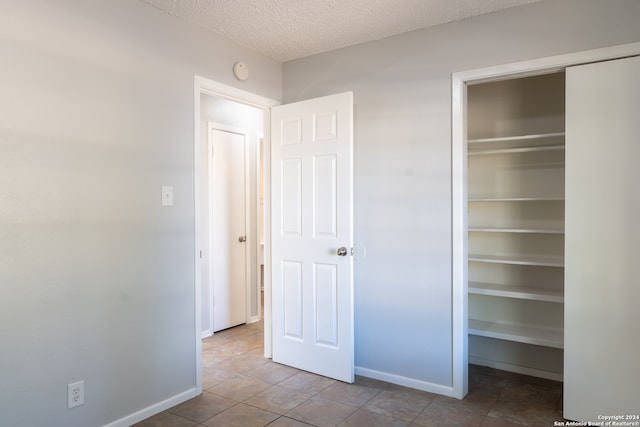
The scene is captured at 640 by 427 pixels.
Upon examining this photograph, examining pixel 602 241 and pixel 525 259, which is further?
pixel 525 259

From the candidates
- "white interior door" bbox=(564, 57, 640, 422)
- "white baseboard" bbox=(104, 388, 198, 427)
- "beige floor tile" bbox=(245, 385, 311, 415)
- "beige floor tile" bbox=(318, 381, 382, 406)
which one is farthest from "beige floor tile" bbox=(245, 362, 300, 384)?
"white interior door" bbox=(564, 57, 640, 422)

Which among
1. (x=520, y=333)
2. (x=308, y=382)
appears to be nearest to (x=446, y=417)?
(x=520, y=333)

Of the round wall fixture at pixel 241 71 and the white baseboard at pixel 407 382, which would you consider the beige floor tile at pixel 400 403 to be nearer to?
the white baseboard at pixel 407 382

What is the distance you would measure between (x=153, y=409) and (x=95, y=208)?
1.25 meters

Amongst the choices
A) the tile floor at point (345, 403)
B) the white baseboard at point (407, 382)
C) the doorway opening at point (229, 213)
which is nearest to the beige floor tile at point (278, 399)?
the tile floor at point (345, 403)

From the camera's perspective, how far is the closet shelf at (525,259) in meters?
2.89

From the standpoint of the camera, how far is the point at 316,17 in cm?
267

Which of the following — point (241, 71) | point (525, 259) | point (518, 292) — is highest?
point (241, 71)

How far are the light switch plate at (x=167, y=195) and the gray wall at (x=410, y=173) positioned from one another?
1.32 meters

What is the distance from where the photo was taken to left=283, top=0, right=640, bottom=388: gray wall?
2.66 metres

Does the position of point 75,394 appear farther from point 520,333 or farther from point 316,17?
point 520,333

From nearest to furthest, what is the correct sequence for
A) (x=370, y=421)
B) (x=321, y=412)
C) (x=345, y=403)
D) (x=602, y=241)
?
1. (x=602, y=241)
2. (x=370, y=421)
3. (x=321, y=412)
4. (x=345, y=403)

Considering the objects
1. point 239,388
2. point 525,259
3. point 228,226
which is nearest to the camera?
point 239,388

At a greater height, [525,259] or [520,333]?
[525,259]
